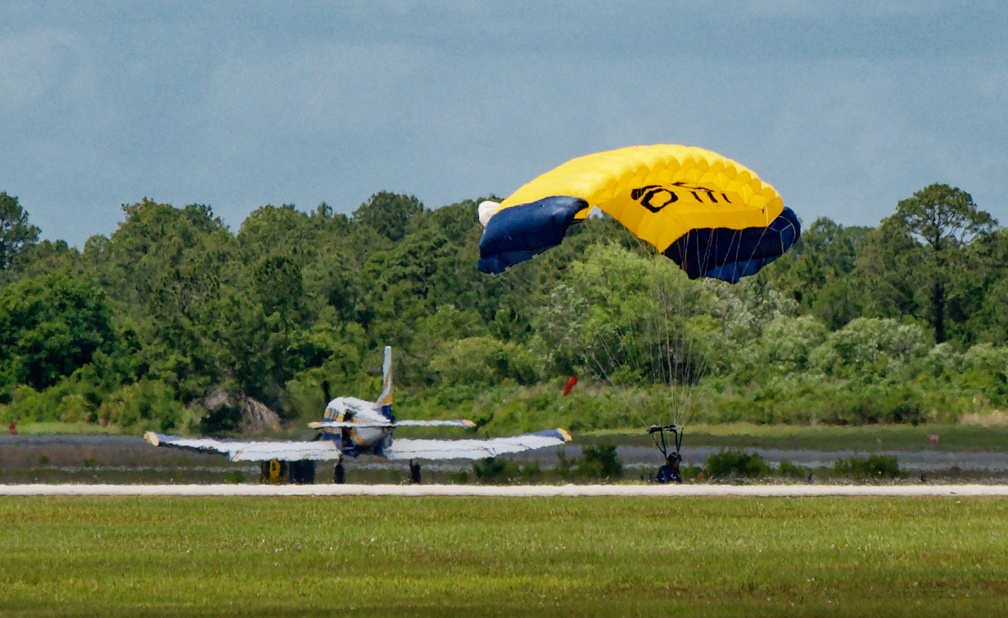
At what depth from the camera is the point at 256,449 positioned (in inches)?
1480

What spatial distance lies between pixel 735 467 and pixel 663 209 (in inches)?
424

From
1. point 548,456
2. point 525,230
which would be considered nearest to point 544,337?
point 548,456

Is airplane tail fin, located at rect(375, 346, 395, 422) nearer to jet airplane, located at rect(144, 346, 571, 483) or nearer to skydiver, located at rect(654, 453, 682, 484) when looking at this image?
jet airplane, located at rect(144, 346, 571, 483)

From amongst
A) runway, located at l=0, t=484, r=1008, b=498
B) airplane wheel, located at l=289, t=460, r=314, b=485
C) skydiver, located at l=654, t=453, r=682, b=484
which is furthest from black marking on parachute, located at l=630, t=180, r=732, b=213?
airplane wheel, located at l=289, t=460, r=314, b=485

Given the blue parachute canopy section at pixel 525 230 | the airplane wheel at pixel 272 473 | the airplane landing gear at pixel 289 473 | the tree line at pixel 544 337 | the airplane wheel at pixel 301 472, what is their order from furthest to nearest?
the tree line at pixel 544 337 < the airplane wheel at pixel 301 472 < the airplane landing gear at pixel 289 473 < the airplane wheel at pixel 272 473 < the blue parachute canopy section at pixel 525 230

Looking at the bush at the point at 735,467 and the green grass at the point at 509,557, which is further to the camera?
the bush at the point at 735,467

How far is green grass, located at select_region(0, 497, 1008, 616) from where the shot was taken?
16531 millimetres

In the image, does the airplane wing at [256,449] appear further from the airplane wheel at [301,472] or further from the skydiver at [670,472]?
the skydiver at [670,472]

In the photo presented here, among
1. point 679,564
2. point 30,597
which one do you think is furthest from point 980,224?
point 30,597

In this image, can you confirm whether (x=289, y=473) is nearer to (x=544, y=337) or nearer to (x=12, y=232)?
(x=544, y=337)

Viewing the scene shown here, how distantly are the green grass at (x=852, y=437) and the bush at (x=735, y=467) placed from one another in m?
9.31

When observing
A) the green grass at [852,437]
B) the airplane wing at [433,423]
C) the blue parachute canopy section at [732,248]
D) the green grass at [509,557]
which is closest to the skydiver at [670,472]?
the green grass at [509,557]

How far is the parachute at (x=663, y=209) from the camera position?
24875 millimetres

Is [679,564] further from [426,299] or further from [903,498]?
[426,299]
